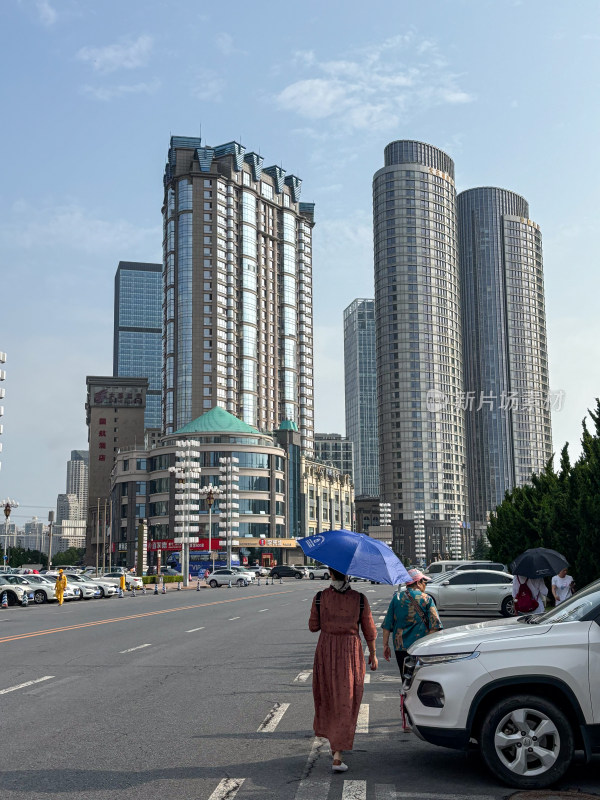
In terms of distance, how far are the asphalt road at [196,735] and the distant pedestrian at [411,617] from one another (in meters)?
0.98

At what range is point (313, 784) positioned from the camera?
724cm

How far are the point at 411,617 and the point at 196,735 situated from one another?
8.86 feet

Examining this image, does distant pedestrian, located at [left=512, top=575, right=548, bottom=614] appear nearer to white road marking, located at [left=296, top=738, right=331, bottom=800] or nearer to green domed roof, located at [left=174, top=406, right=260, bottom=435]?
white road marking, located at [left=296, top=738, right=331, bottom=800]

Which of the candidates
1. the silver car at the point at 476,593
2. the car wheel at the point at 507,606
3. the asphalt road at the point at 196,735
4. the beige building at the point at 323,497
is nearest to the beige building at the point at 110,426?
the beige building at the point at 323,497

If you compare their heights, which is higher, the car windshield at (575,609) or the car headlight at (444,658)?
the car windshield at (575,609)

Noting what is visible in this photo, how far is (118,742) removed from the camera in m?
8.83

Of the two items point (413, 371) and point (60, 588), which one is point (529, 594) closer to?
point (60, 588)

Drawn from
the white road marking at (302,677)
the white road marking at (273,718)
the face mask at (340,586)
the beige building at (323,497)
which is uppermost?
the beige building at (323,497)

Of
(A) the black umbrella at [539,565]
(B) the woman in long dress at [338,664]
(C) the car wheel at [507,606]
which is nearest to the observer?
(B) the woman in long dress at [338,664]

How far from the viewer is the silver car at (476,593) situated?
26.0 m

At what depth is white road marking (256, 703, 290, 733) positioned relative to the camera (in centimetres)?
967

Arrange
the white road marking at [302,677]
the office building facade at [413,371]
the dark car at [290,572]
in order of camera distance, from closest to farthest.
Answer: the white road marking at [302,677], the dark car at [290,572], the office building facade at [413,371]

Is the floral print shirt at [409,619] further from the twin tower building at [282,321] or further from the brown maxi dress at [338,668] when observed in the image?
the twin tower building at [282,321]

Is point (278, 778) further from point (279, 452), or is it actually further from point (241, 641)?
point (279, 452)
